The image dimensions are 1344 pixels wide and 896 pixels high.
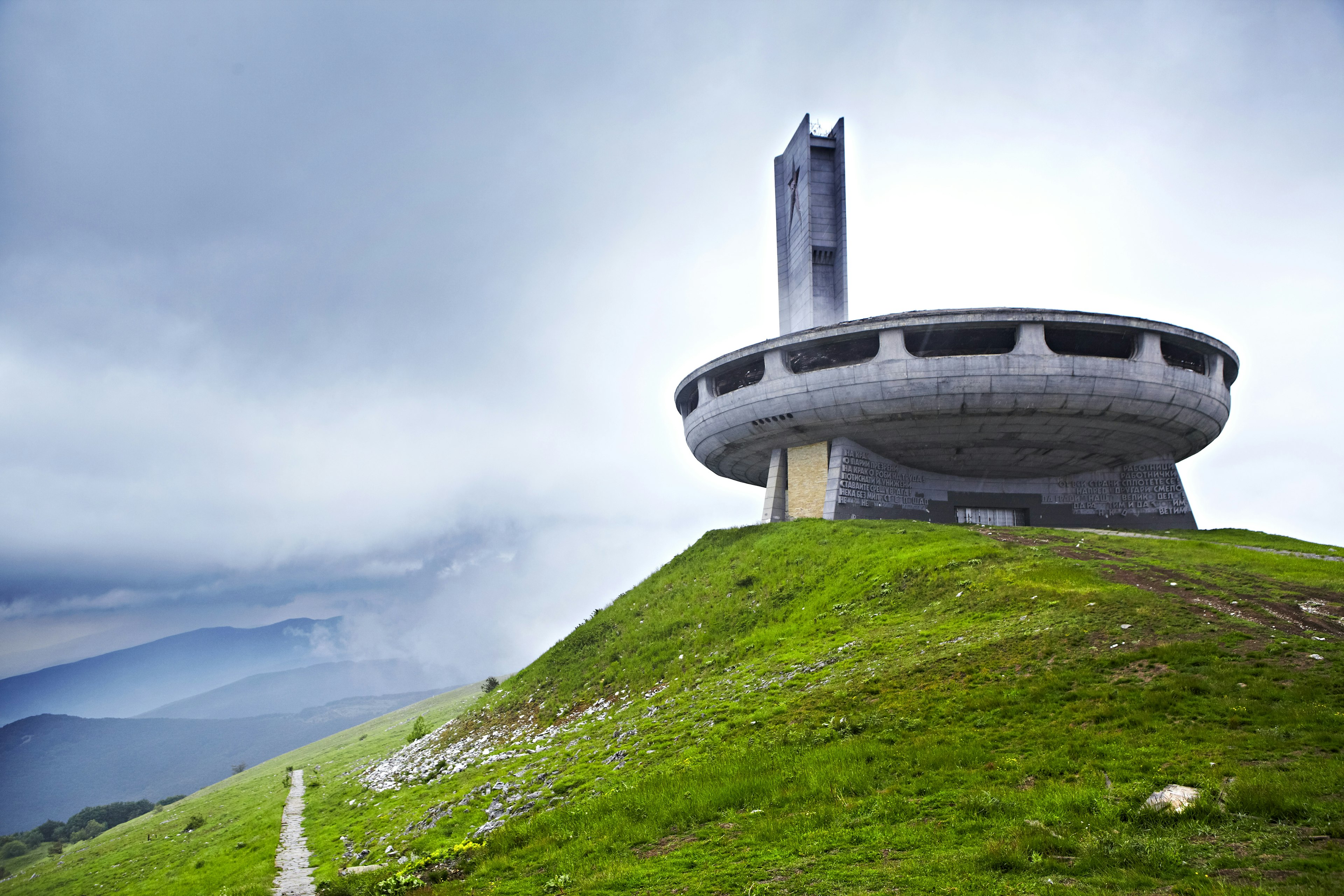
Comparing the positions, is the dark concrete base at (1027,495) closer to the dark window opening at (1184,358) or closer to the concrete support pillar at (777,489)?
the concrete support pillar at (777,489)

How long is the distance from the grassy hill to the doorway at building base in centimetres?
1205

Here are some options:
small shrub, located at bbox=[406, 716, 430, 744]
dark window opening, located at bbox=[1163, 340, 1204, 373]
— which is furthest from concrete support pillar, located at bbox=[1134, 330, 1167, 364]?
small shrub, located at bbox=[406, 716, 430, 744]

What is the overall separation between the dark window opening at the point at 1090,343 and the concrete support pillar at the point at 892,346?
7.89m

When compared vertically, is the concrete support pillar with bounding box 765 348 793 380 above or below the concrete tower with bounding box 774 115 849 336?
below

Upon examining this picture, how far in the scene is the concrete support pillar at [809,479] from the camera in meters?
40.8

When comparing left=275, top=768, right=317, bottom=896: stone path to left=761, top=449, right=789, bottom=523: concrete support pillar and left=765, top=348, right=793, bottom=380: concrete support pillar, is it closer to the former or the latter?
left=761, top=449, right=789, bottom=523: concrete support pillar

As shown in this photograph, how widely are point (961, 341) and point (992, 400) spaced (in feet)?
15.3

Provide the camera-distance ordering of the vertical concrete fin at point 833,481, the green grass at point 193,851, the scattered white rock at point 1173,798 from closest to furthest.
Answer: the scattered white rock at point 1173,798, the green grass at point 193,851, the vertical concrete fin at point 833,481

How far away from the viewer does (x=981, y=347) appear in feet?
127

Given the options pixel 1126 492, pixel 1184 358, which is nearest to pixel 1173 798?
pixel 1184 358

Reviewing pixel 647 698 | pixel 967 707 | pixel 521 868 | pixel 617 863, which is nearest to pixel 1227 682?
pixel 967 707

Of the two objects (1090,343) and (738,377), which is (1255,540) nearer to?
(1090,343)

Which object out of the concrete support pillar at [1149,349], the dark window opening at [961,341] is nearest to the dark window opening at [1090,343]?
the concrete support pillar at [1149,349]

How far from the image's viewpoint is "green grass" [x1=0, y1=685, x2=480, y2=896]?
63.5 ft
